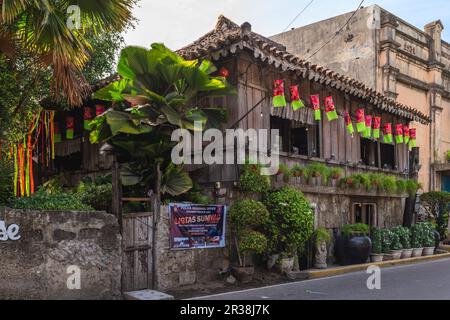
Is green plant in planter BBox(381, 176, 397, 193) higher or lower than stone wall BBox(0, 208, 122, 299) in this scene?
higher

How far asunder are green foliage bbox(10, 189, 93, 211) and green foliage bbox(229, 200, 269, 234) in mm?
3410

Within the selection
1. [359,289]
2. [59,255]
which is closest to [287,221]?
[359,289]

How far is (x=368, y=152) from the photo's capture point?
17750 mm

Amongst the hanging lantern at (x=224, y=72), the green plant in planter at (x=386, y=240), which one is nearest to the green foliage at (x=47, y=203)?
the hanging lantern at (x=224, y=72)

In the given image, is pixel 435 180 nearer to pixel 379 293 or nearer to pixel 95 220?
pixel 379 293

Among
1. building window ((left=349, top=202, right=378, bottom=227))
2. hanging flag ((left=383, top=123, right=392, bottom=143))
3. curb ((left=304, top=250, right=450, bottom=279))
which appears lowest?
curb ((left=304, top=250, right=450, bottom=279))

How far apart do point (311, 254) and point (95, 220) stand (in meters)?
6.78

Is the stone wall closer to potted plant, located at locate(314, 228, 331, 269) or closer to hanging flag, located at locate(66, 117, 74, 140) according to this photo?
potted plant, located at locate(314, 228, 331, 269)

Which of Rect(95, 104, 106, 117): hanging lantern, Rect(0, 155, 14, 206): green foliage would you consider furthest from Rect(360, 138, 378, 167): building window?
Rect(0, 155, 14, 206): green foliage

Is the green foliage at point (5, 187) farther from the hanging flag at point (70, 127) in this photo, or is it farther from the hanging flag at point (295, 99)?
the hanging flag at point (295, 99)

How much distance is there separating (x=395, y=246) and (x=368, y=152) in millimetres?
3566

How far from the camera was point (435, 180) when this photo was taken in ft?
79.7

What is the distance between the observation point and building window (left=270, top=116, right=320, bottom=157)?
1418 centimetres

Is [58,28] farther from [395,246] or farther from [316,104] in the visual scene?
[395,246]
